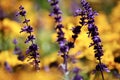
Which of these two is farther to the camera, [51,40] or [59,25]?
[51,40]

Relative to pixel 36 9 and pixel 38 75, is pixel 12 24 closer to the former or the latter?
pixel 36 9

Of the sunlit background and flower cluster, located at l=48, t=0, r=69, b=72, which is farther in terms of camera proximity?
the sunlit background

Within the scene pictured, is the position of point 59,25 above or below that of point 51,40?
below

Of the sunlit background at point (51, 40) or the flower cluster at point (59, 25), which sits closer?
the flower cluster at point (59, 25)

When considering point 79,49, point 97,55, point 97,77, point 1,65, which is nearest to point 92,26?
point 97,55

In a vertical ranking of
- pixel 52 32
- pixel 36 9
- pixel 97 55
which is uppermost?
pixel 36 9

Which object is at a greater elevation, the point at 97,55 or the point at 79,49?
the point at 79,49

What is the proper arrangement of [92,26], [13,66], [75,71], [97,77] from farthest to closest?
[13,66]
[97,77]
[75,71]
[92,26]

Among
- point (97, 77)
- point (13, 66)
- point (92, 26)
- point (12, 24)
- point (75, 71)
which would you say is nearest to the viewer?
point (92, 26)
